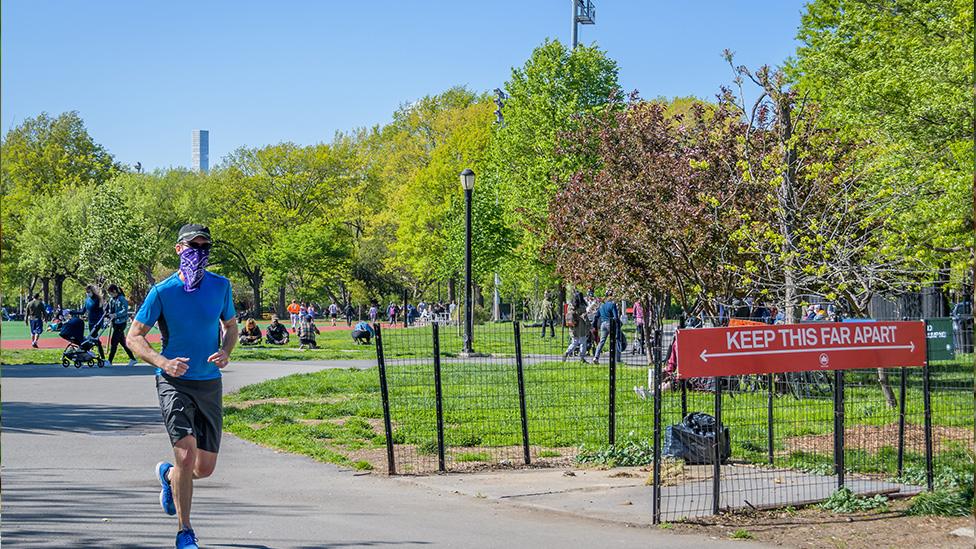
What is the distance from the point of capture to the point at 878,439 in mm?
11680

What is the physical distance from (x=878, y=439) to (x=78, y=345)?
1893 cm

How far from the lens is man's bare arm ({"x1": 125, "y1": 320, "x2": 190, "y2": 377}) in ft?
21.6

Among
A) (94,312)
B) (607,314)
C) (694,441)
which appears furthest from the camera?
(607,314)

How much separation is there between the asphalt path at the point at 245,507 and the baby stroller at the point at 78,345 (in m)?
11.2

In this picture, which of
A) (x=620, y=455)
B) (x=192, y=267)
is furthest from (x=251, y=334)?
(x=192, y=267)

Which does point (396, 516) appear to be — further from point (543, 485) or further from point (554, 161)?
point (554, 161)

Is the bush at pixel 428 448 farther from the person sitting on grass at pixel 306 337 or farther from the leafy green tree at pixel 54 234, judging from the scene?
the leafy green tree at pixel 54 234

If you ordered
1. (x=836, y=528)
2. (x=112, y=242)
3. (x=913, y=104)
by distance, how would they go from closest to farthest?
(x=836, y=528), (x=913, y=104), (x=112, y=242)

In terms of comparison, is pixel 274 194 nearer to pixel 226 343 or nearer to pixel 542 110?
pixel 542 110

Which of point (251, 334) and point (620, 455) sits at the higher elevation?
point (251, 334)

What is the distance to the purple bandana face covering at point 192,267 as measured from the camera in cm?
687

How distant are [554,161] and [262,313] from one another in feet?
146

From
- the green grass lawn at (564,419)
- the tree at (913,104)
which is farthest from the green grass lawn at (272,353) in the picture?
the tree at (913,104)

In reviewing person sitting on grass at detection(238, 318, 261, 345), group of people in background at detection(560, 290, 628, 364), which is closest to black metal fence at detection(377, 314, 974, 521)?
group of people in background at detection(560, 290, 628, 364)
